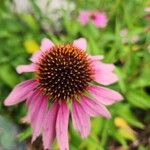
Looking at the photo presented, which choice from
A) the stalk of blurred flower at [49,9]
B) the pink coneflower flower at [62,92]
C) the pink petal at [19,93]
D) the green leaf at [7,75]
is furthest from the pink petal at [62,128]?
the stalk of blurred flower at [49,9]

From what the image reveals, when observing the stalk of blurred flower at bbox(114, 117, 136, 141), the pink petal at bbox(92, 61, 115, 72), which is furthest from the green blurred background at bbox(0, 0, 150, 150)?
the pink petal at bbox(92, 61, 115, 72)

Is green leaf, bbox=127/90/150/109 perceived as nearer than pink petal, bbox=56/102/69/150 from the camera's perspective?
No

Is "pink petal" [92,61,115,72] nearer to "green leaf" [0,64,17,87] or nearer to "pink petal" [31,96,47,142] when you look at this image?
"pink petal" [31,96,47,142]

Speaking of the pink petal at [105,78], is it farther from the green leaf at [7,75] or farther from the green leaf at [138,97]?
the green leaf at [7,75]

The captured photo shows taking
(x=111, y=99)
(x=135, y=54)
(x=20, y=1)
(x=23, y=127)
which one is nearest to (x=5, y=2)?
(x=20, y=1)

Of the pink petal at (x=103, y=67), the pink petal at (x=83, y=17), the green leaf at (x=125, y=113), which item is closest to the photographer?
the pink petal at (x=103, y=67)

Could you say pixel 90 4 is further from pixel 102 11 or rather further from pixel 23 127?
pixel 23 127
